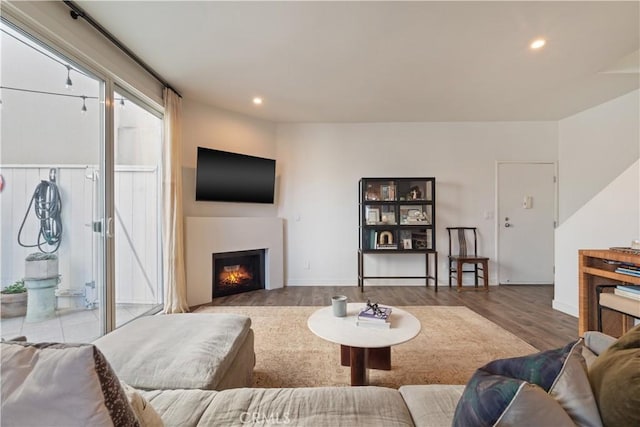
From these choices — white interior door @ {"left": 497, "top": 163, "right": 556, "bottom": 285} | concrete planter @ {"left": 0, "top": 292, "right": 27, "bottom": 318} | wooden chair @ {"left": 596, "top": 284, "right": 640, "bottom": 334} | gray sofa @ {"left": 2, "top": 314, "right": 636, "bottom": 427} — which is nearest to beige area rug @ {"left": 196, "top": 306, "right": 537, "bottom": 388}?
gray sofa @ {"left": 2, "top": 314, "right": 636, "bottom": 427}

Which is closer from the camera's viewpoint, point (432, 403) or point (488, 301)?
point (432, 403)

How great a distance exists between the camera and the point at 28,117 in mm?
1836

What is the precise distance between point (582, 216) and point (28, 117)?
16.5ft

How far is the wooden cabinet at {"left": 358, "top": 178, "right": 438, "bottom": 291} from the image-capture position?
427 cm

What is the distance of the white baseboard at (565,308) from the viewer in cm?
306

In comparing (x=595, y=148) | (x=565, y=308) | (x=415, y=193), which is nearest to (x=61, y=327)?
(x=415, y=193)

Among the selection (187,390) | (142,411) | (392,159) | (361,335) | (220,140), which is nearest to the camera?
(142,411)

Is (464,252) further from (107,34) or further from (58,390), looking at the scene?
(107,34)

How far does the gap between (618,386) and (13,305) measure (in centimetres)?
295

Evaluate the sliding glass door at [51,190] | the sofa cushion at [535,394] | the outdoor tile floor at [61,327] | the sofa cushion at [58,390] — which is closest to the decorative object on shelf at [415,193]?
the sofa cushion at [535,394]

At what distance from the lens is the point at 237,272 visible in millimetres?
4117

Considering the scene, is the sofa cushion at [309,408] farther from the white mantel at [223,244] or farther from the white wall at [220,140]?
the white wall at [220,140]

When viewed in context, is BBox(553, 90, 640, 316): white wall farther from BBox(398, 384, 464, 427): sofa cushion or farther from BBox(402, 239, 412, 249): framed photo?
BBox(398, 384, 464, 427): sofa cushion

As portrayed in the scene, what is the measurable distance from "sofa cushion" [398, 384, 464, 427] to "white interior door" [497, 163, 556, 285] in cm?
414
